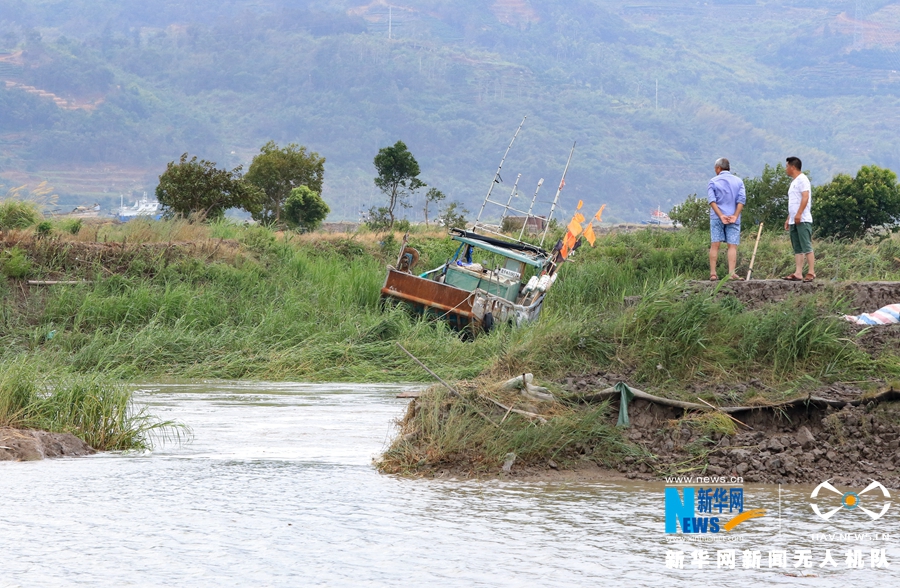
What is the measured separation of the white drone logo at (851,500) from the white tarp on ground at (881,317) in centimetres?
326

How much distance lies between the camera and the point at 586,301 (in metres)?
25.5

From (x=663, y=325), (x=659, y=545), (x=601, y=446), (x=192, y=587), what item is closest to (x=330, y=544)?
(x=192, y=587)

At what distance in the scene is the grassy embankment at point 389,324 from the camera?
10867 millimetres

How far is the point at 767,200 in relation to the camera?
35.3m

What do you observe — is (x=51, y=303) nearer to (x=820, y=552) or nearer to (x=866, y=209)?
(x=820, y=552)

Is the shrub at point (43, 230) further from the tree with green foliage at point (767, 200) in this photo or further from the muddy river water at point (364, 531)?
the tree with green foliage at point (767, 200)

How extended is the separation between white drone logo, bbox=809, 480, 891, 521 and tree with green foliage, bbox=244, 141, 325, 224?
39.1 m

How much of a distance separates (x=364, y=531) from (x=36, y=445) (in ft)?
13.0

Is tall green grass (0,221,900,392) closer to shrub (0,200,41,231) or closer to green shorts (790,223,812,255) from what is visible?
green shorts (790,223,812,255)

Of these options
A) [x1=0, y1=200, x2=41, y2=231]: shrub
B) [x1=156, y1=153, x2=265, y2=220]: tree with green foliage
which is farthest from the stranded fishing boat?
[x1=156, y1=153, x2=265, y2=220]: tree with green foliage

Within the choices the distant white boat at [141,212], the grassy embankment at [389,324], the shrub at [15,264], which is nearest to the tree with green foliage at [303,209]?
the distant white boat at [141,212]

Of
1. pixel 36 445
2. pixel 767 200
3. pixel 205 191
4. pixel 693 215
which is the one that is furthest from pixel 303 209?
pixel 36 445

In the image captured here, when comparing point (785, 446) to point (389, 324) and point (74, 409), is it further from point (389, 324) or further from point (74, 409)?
point (389, 324)

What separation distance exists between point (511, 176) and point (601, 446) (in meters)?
162
